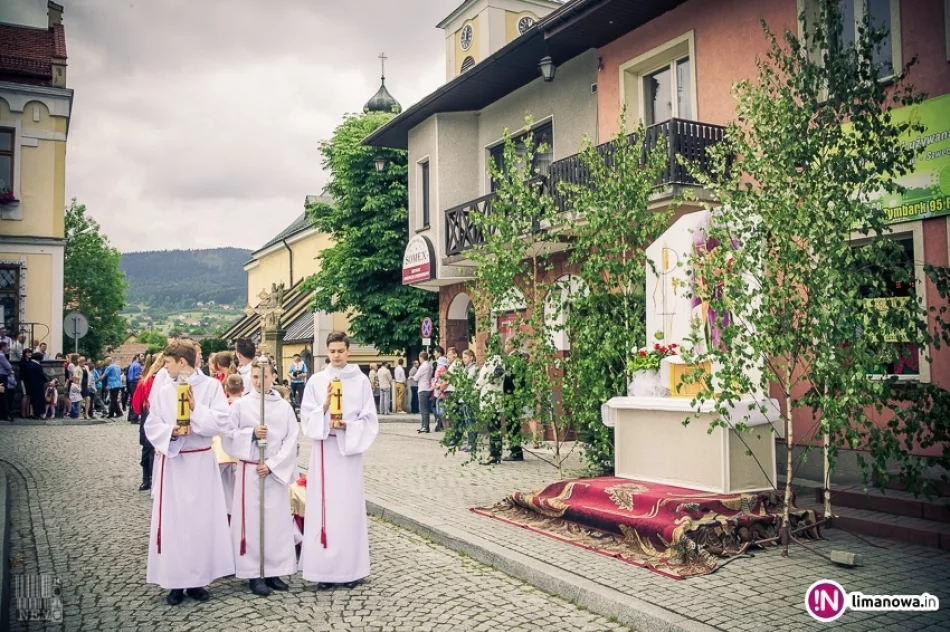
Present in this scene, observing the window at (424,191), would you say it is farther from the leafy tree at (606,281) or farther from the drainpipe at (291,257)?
the drainpipe at (291,257)

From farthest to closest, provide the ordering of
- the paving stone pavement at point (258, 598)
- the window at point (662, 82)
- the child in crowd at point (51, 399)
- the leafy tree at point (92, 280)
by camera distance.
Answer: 1. the leafy tree at point (92, 280)
2. the child in crowd at point (51, 399)
3. the window at point (662, 82)
4. the paving stone pavement at point (258, 598)

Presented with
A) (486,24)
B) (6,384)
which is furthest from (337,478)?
(486,24)

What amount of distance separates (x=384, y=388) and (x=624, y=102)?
1431cm

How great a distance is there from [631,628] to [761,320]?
2.73m

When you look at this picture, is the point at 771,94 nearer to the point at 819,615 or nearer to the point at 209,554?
the point at 819,615

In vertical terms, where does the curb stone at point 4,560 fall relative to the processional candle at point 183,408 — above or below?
below

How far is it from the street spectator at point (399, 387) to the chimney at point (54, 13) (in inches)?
757

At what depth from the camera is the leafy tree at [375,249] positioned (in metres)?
26.8

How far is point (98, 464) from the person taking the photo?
14141mm

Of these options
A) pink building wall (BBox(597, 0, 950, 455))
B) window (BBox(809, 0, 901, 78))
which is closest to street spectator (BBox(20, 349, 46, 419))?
pink building wall (BBox(597, 0, 950, 455))

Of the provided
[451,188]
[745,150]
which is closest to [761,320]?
[745,150]

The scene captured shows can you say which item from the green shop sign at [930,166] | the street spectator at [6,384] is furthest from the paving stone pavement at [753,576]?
the street spectator at [6,384]

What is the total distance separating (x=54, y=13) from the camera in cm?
Result: 3225

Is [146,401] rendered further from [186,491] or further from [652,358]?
[652,358]
